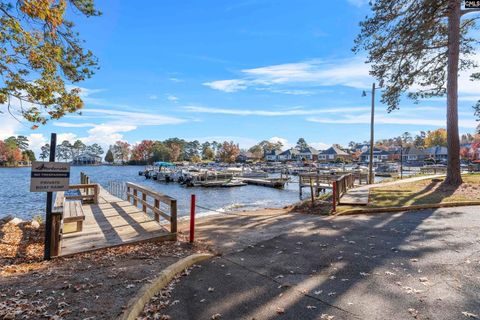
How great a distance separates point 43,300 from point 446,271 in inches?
235

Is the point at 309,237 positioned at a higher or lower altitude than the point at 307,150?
lower

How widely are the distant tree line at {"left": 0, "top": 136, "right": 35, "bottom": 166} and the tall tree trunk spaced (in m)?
130

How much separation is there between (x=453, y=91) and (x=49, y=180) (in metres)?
17.8

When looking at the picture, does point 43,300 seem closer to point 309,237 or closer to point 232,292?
point 232,292

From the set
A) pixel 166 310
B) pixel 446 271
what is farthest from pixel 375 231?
pixel 166 310

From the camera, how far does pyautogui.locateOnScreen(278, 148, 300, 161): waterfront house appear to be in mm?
119831

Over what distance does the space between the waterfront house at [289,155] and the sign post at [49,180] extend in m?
115

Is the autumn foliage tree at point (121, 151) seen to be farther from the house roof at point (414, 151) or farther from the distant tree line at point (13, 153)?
the house roof at point (414, 151)

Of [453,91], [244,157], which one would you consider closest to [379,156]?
→ [244,157]

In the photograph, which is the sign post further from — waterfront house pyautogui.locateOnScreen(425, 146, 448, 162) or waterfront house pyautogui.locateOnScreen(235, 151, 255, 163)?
waterfront house pyautogui.locateOnScreen(235, 151, 255, 163)

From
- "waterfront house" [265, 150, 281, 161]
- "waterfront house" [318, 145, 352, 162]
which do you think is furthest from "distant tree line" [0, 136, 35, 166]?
"waterfront house" [318, 145, 352, 162]

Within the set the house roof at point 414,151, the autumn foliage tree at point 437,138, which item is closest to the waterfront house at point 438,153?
the house roof at point 414,151

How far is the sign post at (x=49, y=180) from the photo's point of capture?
573 centimetres

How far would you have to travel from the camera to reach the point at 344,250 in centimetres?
623
